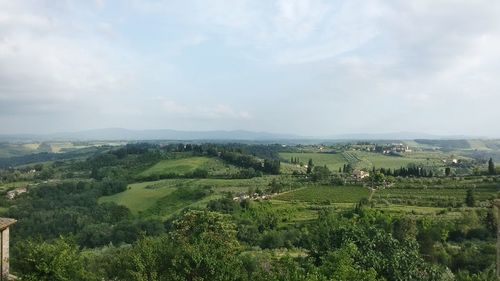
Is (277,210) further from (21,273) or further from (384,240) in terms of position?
(21,273)

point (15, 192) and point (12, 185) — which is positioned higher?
point (15, 192)

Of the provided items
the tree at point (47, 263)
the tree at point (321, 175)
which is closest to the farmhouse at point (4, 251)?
the tree at point (47, 263)

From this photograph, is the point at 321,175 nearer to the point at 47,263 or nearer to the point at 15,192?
the point at 15,192

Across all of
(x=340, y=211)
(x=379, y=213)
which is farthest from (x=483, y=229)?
(x=340, y=211)

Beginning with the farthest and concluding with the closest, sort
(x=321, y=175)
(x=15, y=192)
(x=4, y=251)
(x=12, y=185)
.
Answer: (x=12, y=185)
(x=15, y=192)
(x=321, y=175)
(x=4, y=251)

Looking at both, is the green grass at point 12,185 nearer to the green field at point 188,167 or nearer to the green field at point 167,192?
the green field at point 167,192

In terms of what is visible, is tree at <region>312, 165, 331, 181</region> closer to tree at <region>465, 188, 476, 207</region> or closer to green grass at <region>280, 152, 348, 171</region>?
green grass at <region>280, 152, 348, 171</region>

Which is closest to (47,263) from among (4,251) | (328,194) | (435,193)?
(4,251)

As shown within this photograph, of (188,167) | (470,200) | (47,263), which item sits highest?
(47,263)

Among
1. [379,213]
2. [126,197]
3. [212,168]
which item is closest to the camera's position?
[379,213]
